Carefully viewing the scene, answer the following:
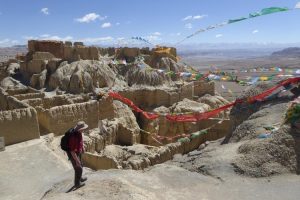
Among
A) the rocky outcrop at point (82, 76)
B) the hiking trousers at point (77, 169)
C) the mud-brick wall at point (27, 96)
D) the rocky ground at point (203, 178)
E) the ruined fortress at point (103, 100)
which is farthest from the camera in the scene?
the rocky outcrop at point (82, 76)

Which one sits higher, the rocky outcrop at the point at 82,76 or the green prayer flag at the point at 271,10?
the green prayer flag at the point at 271,10

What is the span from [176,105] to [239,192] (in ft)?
62.8

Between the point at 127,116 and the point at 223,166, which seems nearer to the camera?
the point at 223,166

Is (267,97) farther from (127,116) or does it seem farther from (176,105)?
(176,105)

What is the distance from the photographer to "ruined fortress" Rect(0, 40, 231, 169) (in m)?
14.4

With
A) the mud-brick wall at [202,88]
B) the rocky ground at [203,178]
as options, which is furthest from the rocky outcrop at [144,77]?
the rocky ground at [203,178]

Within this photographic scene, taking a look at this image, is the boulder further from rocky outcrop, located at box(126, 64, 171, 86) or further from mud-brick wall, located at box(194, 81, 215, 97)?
mud-brick wall, located at box(194, 81, 215, 97)

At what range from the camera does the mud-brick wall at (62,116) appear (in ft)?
51.1

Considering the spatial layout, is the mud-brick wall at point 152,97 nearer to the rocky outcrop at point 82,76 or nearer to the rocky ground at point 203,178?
the rocky outcrop at point 82,76

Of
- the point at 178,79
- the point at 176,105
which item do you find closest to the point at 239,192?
the point at 176,105

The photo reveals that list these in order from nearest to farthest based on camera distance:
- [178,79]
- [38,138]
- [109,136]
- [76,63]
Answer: [38,138] → [109,136] → [76,63] → [178,79]

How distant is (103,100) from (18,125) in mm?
5995

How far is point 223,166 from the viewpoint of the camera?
866 cm

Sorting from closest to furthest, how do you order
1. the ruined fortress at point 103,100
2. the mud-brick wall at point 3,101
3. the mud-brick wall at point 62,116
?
the ruined fortress at point 103,100
the mud-brick wall at point 62,116
the mud-brick wall at point 3,101
